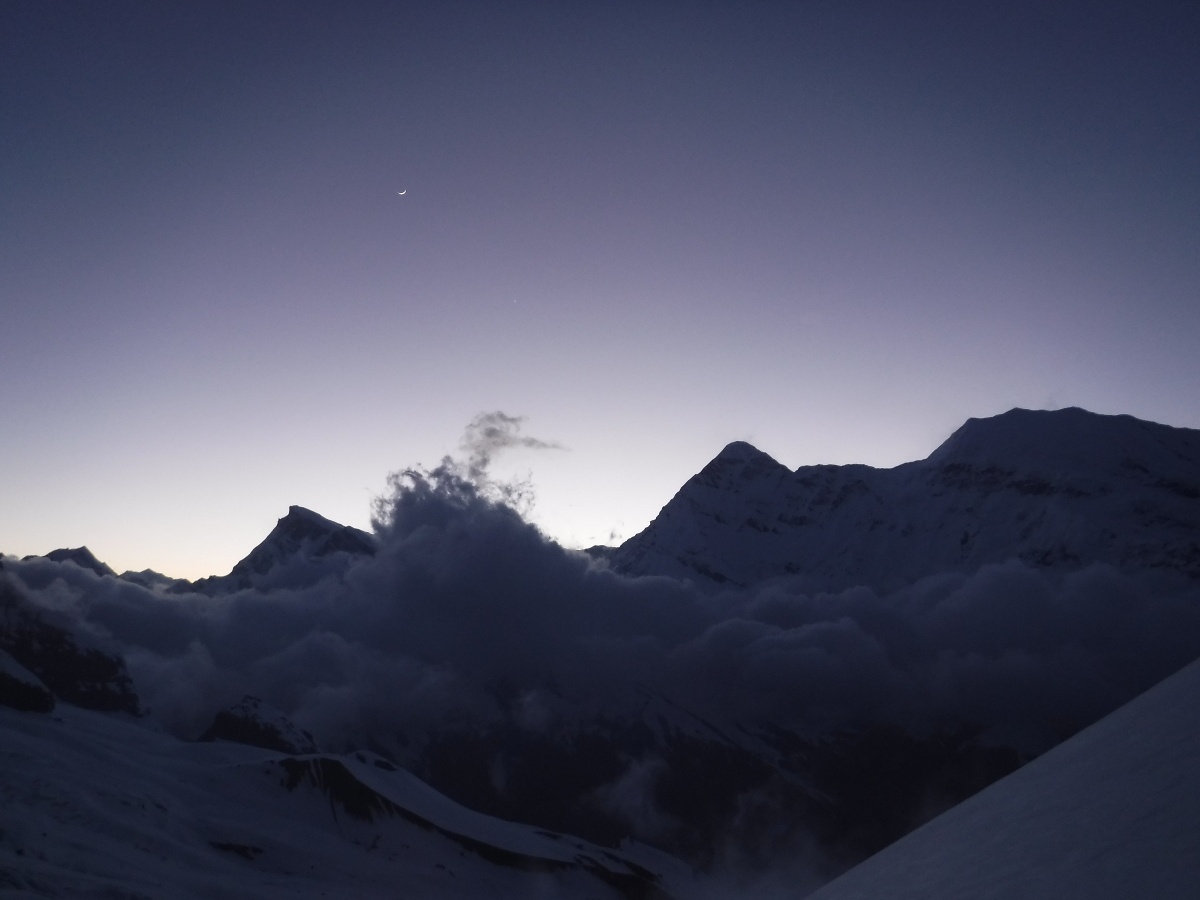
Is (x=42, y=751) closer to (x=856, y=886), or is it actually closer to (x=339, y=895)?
(x=339, y=895)

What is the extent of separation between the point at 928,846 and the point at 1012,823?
2718 mm

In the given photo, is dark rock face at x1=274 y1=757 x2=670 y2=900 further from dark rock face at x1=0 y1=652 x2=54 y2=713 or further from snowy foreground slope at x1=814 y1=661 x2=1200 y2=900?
snowy foreground slope at x1=814 y1=661 x2=1200 y2=900

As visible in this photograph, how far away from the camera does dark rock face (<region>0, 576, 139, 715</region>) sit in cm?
17450

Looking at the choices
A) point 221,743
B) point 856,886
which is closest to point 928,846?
point 856,886

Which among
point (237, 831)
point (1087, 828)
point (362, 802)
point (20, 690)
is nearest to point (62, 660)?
point (20, 690)

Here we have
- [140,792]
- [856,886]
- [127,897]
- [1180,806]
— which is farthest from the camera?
[140,792]

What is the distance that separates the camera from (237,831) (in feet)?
331

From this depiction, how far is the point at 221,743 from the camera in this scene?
556 ft

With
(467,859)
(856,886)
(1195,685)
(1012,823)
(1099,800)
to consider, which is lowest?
(467,859)

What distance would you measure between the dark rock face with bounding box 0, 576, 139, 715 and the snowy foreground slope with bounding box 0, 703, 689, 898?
39289mm

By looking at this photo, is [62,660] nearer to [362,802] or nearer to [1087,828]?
[362,802]

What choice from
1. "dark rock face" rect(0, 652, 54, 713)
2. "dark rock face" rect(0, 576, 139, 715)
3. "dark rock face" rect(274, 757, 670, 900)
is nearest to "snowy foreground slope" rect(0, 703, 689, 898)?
"dark rock face" rect(274, 757, 670, 900)

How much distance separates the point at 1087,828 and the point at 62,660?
8651 inches

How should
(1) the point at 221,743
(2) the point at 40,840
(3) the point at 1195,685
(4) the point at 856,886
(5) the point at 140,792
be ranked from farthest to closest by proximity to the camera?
(1) the point at 221,743
(5) the point at 140,792
(2) the point at 40,840
(4) the point at 856,886
(3) the point at 1195,685
